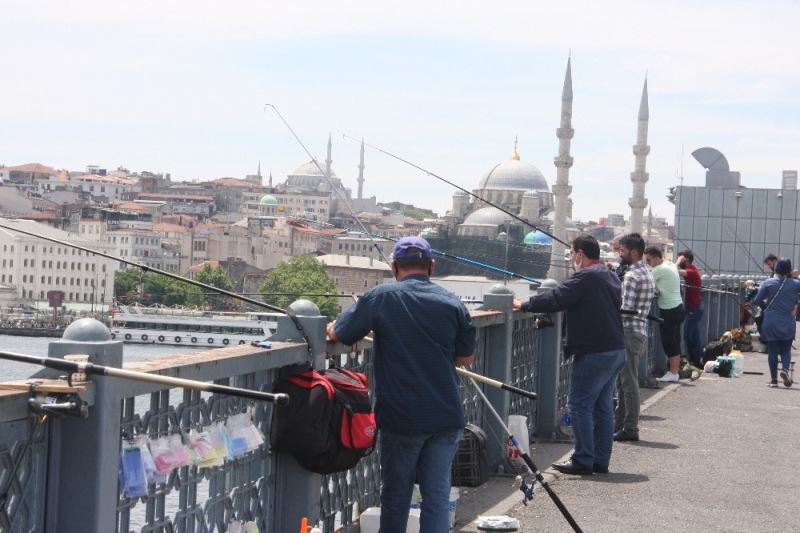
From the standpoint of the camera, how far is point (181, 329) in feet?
89.2

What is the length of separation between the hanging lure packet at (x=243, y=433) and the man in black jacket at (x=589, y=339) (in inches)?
114

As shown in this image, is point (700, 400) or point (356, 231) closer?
point (356, 231)

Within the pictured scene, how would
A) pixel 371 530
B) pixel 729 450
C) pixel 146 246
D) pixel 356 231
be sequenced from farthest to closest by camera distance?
pixel 146 246 < pixel 356 231 < pixel 729 450 < pixel 371 530

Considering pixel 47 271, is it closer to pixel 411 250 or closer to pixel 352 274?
pixel 352 274

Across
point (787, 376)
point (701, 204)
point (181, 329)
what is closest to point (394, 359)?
point (787, 376)

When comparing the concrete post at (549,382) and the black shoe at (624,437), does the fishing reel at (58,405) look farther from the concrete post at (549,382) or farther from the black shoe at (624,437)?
the black shoe at (624,437)

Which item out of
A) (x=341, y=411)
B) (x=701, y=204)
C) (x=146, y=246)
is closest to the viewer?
(x=341, y=411)

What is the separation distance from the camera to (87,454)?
11.7 feet

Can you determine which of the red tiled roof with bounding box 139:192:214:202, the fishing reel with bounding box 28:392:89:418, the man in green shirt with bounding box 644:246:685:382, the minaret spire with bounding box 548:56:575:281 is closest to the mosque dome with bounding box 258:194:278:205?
the red tiled roof with bounding box 139:192:214:202

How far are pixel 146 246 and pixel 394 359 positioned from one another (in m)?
120

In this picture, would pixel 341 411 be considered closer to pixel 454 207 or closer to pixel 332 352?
pixel 332 352

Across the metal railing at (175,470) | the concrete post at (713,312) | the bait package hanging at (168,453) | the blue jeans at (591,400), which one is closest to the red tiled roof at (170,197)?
the concrete post at (713,312)

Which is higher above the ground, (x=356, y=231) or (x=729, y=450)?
(x=356, y=231)

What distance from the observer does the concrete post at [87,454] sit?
11.7 feet
